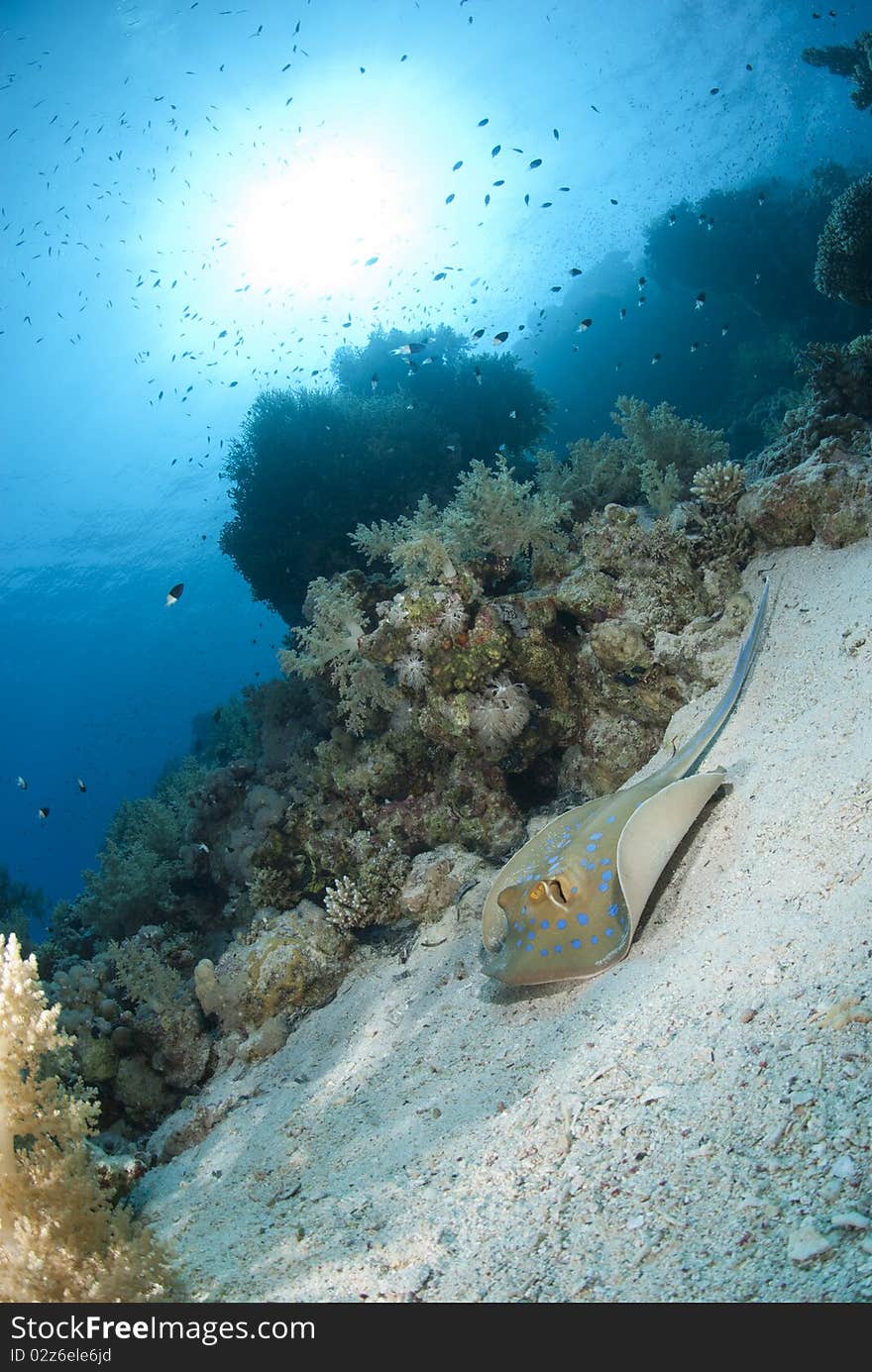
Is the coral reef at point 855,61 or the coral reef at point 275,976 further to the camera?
the coral reef at point 855,61

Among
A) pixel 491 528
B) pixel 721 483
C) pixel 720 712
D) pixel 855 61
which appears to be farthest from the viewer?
pixel 855 61

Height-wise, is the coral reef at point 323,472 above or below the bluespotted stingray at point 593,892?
above

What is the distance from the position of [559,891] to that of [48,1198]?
2.52 m

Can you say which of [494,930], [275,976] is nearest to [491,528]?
[494,930]

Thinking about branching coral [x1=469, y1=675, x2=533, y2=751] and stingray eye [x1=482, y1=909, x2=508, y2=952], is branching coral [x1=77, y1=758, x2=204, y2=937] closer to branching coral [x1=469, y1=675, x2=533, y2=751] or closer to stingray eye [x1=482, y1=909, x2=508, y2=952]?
branching coral [x1=469, y1=675, x2=533, y2=751]

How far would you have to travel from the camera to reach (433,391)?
14805 mm

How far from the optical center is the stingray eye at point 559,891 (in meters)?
3.31

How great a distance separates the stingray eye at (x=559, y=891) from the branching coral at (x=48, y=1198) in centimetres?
223

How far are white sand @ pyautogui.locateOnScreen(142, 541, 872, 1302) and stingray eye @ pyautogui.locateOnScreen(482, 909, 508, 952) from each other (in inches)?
12.1

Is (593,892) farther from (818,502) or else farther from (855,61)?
(855,61)

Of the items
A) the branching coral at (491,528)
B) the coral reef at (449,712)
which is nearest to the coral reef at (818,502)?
the coral reef at (449,712)

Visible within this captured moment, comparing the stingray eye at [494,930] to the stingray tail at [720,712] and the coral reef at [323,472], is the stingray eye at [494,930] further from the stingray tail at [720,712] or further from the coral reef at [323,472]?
the coral reef at [323,472]

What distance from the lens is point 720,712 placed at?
430 centimetres
